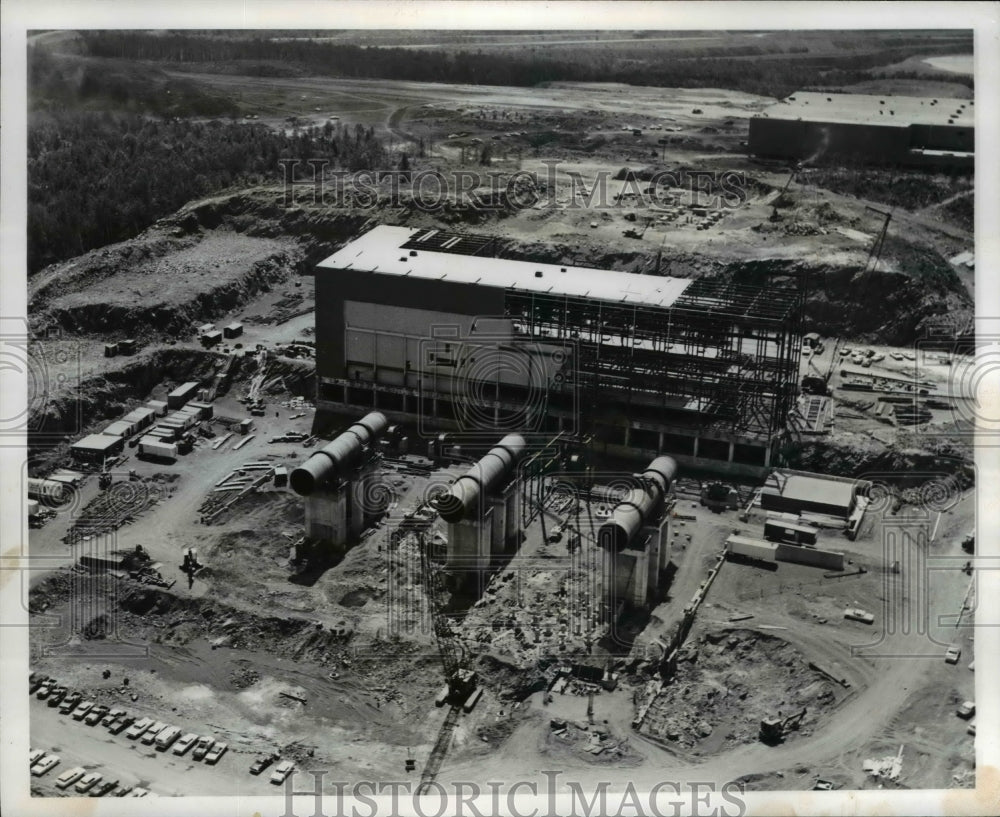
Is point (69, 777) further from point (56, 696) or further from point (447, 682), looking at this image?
point (447, 682)

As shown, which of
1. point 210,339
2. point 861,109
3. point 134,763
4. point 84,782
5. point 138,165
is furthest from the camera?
point 861,109

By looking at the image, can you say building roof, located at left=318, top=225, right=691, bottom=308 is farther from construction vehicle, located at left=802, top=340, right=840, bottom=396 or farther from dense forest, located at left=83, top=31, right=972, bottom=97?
construction vehicle, located at left=802, top=340, right=840, bottom=396

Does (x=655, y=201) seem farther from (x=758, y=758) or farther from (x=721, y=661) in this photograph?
(x=758, y=758)

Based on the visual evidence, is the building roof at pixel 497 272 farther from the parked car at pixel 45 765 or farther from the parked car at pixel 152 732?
the parked car at pixel 45 765

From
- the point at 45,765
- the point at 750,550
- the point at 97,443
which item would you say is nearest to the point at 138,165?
the point at 97,443

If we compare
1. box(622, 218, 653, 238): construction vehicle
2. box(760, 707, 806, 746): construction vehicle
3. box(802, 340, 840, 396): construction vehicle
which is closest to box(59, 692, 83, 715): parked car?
box(760, 707, 806, 746): construction vehicle

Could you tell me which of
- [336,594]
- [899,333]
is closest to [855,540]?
[899,333]
